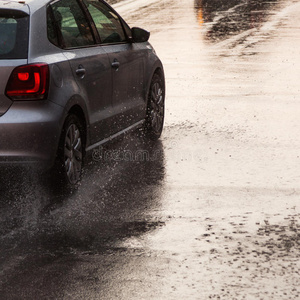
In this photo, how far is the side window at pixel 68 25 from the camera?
7.54 meters

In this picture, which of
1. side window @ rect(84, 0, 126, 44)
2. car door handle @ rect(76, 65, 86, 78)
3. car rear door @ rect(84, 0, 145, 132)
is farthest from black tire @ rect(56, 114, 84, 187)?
side window @ rect(84, 0, 126, 44)

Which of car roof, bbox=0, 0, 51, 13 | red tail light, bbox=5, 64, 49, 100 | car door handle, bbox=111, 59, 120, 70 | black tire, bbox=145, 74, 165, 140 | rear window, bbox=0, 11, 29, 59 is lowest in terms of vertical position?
black tire, bbox=145, 74, 165, 140

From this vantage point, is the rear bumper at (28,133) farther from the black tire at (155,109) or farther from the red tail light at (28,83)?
the black tire at (155,109)

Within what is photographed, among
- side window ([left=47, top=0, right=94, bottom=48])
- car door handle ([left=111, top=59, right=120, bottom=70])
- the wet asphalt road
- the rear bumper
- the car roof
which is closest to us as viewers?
the wet asphalt road

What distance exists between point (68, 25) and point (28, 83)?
106 centimetres

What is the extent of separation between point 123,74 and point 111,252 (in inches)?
119

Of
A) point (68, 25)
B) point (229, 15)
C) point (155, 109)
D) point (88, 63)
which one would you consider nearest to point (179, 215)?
point (88, 63)

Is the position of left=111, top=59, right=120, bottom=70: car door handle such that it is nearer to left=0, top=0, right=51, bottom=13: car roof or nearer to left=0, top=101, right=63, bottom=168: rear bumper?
left=0, top=0, right=51, bottom=13: car roof

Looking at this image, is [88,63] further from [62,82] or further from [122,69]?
[122,69]

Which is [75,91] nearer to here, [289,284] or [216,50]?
[289,284]

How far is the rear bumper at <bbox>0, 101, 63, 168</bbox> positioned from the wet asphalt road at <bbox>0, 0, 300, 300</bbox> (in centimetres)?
34

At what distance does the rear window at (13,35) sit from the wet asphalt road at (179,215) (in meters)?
0.93

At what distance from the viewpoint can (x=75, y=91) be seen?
744 centimetres

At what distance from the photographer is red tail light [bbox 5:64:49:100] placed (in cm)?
694
